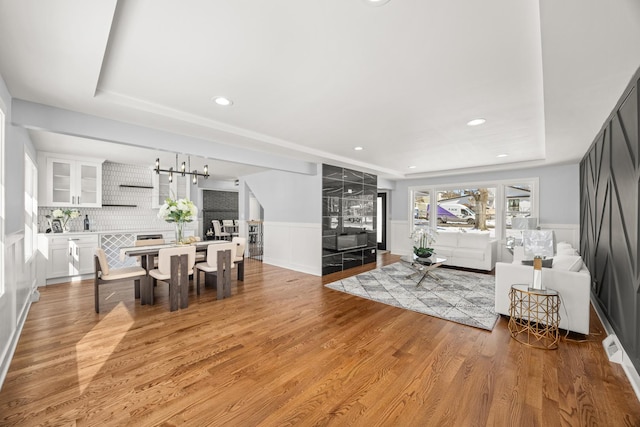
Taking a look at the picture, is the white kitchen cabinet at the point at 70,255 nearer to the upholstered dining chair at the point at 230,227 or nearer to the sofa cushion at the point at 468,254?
the upholstered dining chair at the point at 230,227

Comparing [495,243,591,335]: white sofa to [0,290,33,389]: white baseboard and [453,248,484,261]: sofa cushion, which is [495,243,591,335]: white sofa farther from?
[0,290,33,389]: white baseboard

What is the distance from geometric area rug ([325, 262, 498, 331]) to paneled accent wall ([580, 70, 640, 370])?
41.9 inches

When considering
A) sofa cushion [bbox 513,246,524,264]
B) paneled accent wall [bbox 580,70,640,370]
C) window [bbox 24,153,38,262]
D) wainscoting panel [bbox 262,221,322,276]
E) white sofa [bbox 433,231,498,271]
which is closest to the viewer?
paneled accent wall [bbox 580,70,640,370]

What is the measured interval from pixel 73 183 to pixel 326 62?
5.72 m

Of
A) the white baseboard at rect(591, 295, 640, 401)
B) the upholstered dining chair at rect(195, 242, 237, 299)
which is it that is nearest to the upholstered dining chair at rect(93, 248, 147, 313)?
the upholstered dining chair at rect(195, 242, 237, 299)

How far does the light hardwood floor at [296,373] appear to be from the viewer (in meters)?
1.69

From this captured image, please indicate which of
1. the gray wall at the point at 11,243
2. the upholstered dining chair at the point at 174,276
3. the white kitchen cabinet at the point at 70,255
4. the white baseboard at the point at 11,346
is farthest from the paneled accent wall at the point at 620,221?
the white kitchen cabinet at the point at 70,255

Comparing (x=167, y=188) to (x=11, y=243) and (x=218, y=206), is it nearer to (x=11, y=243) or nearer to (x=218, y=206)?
(x=218, y=206)

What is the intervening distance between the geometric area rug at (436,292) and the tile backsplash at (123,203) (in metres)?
4.67

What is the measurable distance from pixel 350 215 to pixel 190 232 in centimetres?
408

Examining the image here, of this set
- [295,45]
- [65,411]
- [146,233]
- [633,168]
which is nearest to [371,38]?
[295,45]

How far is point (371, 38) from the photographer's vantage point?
1681 millimetres

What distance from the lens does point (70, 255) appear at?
479 centimetres

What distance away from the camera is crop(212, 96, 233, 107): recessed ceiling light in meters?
2.59
